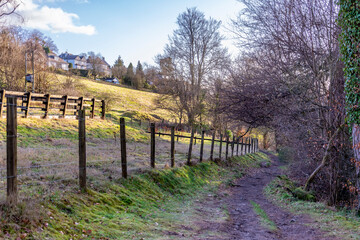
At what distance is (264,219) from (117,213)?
385 centimetres

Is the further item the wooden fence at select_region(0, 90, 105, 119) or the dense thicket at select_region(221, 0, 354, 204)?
the wooden fence at select_region(0, 90, 105, 119)

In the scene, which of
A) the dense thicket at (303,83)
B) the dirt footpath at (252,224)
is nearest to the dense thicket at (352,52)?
the dense thicket at (303,83)

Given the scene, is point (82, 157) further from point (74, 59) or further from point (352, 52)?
point (74, 59)

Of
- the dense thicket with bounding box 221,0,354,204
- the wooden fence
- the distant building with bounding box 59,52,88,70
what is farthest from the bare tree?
the distant building with bounding box 59,52,88,70

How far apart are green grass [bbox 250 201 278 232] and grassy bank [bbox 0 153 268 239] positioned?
3.18 feet

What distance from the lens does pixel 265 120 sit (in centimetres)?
1191

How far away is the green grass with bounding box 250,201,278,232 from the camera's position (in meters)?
Result: 6.84

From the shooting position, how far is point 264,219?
7.63m

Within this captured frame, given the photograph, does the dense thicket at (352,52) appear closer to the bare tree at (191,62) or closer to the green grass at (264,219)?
the green grass at (264,219)

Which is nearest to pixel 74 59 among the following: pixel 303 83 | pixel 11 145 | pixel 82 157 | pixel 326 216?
pixel 303 83

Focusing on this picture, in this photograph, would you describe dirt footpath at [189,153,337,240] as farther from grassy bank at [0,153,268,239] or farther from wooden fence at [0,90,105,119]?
wooden fence at [0,90,105,119]

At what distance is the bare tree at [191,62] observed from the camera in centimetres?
2591

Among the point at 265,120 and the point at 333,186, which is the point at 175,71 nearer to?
the point at 265,120

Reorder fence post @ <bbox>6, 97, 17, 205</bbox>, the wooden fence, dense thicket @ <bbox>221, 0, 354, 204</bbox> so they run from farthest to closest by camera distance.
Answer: the wooden fence < dense thicket @ <bbox>221, 0, 354, 204</bbox> < fence post @ <bbox>6, 97, 17, 205</bbox>
